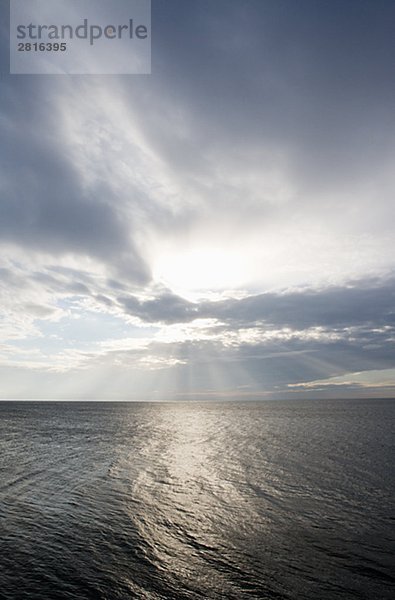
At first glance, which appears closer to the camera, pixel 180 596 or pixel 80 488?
pixel 180 596

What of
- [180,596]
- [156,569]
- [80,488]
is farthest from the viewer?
[80,488]

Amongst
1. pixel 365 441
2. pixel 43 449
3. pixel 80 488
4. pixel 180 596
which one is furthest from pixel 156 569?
pixel 365 441

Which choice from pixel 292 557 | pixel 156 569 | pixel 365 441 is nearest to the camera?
pixel 156 569

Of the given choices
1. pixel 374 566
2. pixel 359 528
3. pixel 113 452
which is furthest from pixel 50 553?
pixel 113 452

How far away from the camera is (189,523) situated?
2106 cm

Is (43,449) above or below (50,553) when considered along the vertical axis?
below

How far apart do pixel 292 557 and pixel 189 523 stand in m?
6.67

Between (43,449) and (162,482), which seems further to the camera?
(43,449)

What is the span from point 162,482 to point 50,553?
621 inches

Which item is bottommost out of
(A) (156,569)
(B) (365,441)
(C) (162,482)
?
(B) (365,441)

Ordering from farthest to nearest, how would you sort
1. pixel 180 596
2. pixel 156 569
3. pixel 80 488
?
pixel 80 488 → pixel 156 569 → pixel 180 596

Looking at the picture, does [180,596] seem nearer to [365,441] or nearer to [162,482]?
[162,482]

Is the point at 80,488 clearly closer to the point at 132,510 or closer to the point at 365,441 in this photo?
the point at 132,510

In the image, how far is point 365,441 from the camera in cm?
5794
